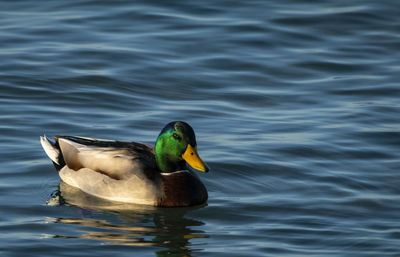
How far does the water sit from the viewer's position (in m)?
8.40

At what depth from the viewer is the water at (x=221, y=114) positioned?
840 centimetres

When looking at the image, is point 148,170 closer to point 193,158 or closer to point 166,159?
point 166,159

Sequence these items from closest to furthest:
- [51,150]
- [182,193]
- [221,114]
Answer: [182,193]
[51,150]
[221,114]

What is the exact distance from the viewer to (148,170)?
9.39 meters

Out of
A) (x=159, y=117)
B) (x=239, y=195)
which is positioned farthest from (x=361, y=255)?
(x=159, y=117)

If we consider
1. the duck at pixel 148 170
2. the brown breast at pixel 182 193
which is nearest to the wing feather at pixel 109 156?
the duck at pixel 148 170

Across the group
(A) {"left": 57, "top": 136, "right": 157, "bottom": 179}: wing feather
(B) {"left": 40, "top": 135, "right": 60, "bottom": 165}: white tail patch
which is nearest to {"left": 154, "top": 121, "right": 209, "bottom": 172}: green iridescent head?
(A) {"left": 57, "top": 136, "right": 157, "bottom": 179}: wing feather

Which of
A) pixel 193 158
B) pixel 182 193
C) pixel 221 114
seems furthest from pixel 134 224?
pixel 221 114

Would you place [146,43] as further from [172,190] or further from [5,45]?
[172,190]

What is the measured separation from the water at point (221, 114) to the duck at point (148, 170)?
134mm

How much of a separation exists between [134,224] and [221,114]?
3.38 m

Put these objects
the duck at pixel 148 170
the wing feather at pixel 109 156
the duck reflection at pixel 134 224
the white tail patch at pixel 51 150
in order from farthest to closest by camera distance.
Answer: the white tail patch at pixel 51 150 < the wing feather at pixel 109 156 < the duck at pixel 148 170 < the duck reflection at pixel 134 224

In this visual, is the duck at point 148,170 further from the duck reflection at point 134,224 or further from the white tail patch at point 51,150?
the white tail patch at point 51,150

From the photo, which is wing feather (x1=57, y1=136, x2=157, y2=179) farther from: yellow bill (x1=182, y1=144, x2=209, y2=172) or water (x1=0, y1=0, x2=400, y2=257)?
yellow bill (x1=182, y1=144, x2=209, y2=172)
